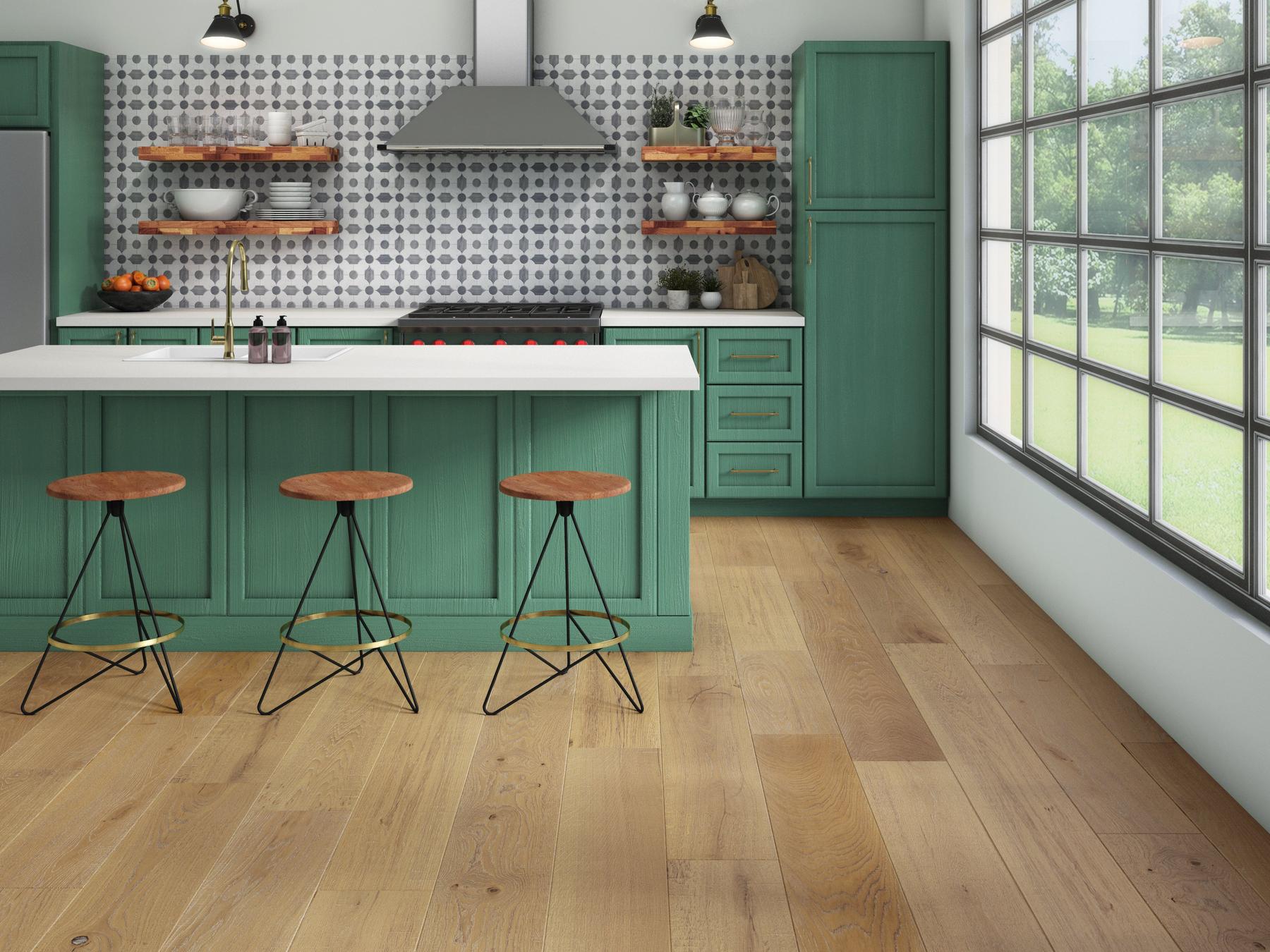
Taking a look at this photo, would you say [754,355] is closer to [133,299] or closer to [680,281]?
[680,281]

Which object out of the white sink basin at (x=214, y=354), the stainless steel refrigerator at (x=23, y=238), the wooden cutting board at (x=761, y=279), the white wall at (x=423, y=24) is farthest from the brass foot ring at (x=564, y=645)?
the white wall at (x=423, y=24)

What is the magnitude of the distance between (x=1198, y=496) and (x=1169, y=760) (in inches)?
25.8

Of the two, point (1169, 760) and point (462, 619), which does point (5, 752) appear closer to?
point (462, 619)

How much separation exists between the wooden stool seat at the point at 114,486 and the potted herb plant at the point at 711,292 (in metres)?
3.29

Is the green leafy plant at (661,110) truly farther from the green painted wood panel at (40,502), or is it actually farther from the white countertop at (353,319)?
the green painted wood panel at (40,502)

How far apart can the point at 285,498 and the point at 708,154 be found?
9.81 feet

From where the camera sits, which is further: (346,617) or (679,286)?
(679,286)

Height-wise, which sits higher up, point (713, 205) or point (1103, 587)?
point (713, 205)

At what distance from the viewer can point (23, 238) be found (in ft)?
19.4

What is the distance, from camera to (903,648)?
13.2 feet

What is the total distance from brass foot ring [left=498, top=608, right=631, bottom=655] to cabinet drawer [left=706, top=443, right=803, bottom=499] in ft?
7.03

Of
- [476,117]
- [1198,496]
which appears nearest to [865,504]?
[476,117]

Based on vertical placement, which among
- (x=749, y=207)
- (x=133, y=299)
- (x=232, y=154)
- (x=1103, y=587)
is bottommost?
(x=1103, y=587)

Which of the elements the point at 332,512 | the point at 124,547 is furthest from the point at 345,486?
the point at 124,547
